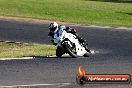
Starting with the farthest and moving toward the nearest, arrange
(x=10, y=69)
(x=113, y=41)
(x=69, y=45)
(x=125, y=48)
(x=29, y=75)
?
(x=113, y=41), (x=125, y=48), (x=69, y=45), (x=10, y=69), (x=29, y=75)

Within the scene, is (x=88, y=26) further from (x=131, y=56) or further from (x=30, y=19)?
(x=131, y=56)

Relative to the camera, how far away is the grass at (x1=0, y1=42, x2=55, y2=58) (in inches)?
788

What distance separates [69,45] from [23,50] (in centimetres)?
335

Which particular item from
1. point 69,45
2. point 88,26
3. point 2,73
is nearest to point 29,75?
point 2,73

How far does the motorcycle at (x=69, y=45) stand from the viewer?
745 inches

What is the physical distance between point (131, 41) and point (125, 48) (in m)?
3.41

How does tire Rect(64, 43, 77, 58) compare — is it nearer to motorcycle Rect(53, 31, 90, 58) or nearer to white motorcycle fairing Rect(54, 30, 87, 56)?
motorcycle Rect(53, 31, 90, 58)

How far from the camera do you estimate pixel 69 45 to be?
19.0 metres

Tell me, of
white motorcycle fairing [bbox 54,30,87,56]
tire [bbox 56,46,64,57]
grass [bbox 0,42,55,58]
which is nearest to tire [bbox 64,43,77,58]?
white motorcycle fairing [bbox 54,30,87,56]

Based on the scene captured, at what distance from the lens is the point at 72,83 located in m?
13.4

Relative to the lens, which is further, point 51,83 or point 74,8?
point 74,8

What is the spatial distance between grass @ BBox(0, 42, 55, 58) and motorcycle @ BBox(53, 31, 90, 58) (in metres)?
1.45

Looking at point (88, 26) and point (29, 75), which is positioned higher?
point (29, 75)

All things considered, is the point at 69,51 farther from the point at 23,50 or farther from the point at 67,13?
the point at 67,13
